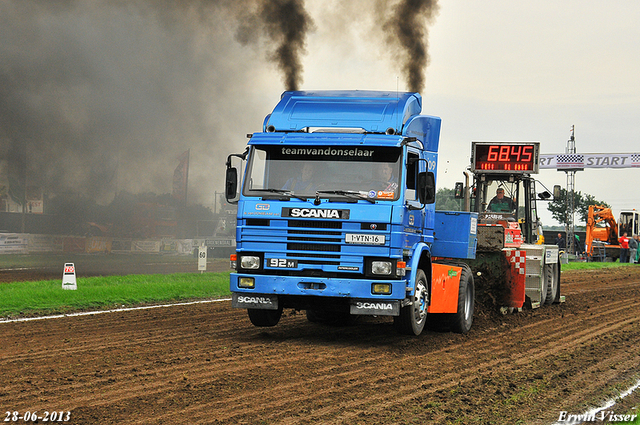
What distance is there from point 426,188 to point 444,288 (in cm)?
203

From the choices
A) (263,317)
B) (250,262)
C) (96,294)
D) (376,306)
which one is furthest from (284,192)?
(96,294)

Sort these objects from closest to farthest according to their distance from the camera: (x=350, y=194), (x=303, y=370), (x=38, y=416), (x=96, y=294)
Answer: (x=38, y=416), (x=303, y=370), (x=350, y=194), (x=96, y=294)

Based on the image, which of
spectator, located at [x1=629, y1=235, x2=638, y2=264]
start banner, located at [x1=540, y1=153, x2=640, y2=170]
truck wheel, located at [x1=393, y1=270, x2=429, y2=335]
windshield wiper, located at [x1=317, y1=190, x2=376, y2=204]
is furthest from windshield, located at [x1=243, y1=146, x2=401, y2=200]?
start banner, located at [x1=540, y1=153, x2=640, y2=170]

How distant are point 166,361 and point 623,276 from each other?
24911 mm

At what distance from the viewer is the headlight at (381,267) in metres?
9.43

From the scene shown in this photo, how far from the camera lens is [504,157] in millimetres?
17219

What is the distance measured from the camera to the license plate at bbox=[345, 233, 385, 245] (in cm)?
934

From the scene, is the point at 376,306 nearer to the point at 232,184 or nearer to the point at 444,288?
the point at 444,288

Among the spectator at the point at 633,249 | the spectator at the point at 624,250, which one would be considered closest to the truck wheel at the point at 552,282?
the spectator at the point at 633,249

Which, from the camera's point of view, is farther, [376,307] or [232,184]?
[232,184]

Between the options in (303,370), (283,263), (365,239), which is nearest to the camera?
(303,370)

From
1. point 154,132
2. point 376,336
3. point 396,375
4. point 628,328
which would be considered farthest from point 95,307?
point 154,132

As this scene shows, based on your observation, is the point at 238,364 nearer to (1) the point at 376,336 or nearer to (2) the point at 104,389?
(2) the point at 104,389

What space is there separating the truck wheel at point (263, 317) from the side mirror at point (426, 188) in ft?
9.16
